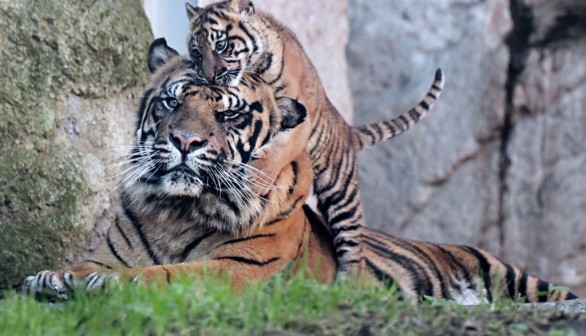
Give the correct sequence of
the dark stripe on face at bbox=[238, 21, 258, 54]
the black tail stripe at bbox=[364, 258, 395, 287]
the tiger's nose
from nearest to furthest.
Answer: the tiger's nose
the dark stripe on face at bbox=[238, 21, 258, 54]
the black tail stripe at bbox=[364, 258, 395, 287]

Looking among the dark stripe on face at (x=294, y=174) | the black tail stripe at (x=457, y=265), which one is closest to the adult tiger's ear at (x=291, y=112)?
the dark stripe on face at (x=294, y=174)

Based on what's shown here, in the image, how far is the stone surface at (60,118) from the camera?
523cm

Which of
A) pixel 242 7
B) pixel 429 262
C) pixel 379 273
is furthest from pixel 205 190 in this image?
pixel 429 262

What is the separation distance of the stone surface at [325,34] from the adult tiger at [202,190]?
2.01 metres

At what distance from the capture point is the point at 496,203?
792 centimetres

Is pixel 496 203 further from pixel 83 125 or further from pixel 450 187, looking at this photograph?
pixel 83 125

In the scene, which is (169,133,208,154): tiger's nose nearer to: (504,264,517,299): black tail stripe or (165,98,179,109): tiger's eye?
(165,98,179,109): tiger's eye

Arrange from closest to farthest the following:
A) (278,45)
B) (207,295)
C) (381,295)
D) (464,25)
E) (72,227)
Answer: (207,295), (381,295), (278,45), (72,227), (464,25)

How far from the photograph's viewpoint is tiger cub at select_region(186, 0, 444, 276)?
4.70 m

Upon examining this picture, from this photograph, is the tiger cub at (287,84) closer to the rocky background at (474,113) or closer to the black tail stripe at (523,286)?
the black tail stripe at (523,286)

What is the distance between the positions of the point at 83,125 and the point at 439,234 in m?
3.21

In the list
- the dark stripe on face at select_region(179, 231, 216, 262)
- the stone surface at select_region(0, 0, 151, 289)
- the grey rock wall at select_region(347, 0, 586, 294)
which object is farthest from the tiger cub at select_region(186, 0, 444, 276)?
the grey rock wall at select_region(347, 0, 586, 294)

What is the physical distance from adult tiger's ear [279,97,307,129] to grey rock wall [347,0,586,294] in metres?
3.20

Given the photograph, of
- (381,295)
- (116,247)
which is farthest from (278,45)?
(381,295)
